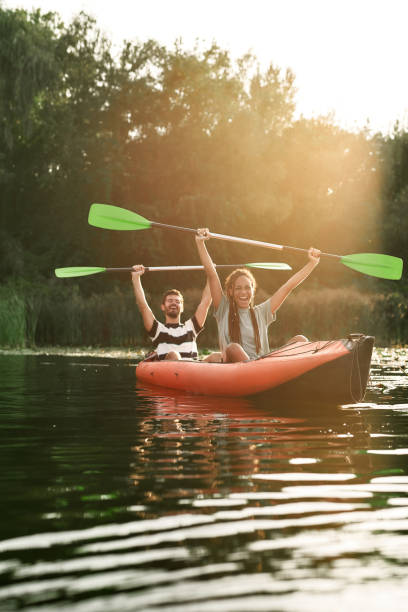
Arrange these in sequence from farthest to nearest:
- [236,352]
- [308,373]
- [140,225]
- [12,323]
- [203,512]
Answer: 1. [12,323]
2. [140,225]
3. [236,352]
4. [308,373]
5. [203,512]

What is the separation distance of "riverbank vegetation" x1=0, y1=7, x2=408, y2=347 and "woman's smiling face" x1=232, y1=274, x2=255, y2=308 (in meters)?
18.5

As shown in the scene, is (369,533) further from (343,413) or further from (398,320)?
(398,320)

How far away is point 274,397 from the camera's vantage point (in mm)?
7961

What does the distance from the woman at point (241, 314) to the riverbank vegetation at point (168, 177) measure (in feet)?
60.0

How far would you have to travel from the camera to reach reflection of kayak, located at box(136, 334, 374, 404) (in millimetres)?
7570

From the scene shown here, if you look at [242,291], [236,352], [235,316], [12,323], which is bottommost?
[236,352]

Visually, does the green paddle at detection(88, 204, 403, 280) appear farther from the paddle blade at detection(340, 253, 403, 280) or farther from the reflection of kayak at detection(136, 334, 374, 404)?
the reflection of kayak at detection(136, 334, 374, 404)

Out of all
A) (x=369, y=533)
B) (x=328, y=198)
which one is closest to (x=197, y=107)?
(x=328, y=198)

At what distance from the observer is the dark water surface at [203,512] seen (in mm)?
2578

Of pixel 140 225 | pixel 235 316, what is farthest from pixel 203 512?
pixel 140 225

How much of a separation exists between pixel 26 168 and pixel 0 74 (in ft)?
22.7

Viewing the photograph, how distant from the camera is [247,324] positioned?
8.20m

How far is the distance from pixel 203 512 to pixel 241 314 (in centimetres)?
473

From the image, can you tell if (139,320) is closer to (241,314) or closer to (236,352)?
(241,314)
